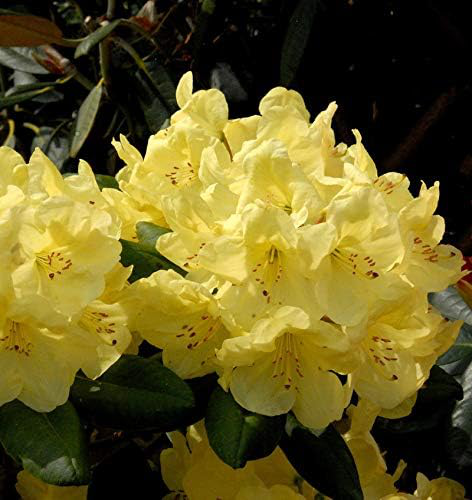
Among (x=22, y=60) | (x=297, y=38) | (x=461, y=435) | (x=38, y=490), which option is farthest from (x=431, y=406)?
(x=22, y=60)

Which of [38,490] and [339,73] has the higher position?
[339,73]

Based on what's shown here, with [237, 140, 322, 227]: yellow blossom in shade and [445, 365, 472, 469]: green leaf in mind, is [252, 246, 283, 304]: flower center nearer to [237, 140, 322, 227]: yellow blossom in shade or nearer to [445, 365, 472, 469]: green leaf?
[237, 140, 322, 227]: yellow blossom in shade

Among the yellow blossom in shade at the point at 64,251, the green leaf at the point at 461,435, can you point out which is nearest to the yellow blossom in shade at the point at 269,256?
the yellow blossom in shade at the point at 64,251

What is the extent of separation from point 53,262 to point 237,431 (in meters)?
0.25

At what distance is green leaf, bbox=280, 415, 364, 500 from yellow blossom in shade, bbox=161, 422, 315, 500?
68 millimetres

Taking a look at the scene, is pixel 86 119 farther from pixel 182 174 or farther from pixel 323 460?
pixel 323 460

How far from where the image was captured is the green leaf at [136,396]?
103 cm

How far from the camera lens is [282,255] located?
3.39ft

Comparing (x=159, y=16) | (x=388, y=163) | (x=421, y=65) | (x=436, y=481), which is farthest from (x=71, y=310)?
(x=421, y=65)

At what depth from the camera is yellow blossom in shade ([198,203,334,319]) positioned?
99cm

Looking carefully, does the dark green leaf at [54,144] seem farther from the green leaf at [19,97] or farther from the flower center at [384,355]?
the flower center at [384,355]

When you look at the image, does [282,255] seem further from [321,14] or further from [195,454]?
[321,14]

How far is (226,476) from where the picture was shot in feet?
3.87

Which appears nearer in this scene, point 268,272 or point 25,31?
point 268,272
